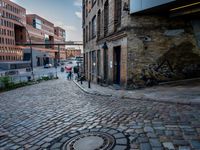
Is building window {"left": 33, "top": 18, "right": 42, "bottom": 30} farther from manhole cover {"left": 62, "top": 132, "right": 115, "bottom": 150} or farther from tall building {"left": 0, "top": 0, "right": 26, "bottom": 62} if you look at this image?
manhole cover {"left": 62, "top": 132, "right": 115, "bottom": 150}

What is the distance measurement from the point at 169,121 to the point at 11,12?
249 feet

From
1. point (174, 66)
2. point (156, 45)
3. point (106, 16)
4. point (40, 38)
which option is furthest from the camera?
point (40, 38)

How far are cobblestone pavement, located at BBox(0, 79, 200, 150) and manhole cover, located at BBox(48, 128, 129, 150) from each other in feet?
0.17

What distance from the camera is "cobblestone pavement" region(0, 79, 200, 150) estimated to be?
468 centimetres

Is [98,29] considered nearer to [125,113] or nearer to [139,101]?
[139,101]

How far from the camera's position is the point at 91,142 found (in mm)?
4734

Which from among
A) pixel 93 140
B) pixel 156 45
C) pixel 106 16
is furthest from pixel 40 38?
pixel 93 140

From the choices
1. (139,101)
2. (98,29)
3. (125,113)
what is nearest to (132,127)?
(125,113)

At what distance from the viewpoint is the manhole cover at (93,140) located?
4496 mm

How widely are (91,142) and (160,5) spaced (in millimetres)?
7689

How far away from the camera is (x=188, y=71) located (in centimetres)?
1231

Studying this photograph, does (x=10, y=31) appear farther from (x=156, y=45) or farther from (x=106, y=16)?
(x=156, y=45)

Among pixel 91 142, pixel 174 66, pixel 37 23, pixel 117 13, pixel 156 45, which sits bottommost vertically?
pixel 91 142

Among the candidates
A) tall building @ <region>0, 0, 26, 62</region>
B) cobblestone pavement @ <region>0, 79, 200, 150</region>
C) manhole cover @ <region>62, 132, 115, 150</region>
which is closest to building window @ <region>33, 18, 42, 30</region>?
tall building @ <region>0, 0, 26, 62</region>
